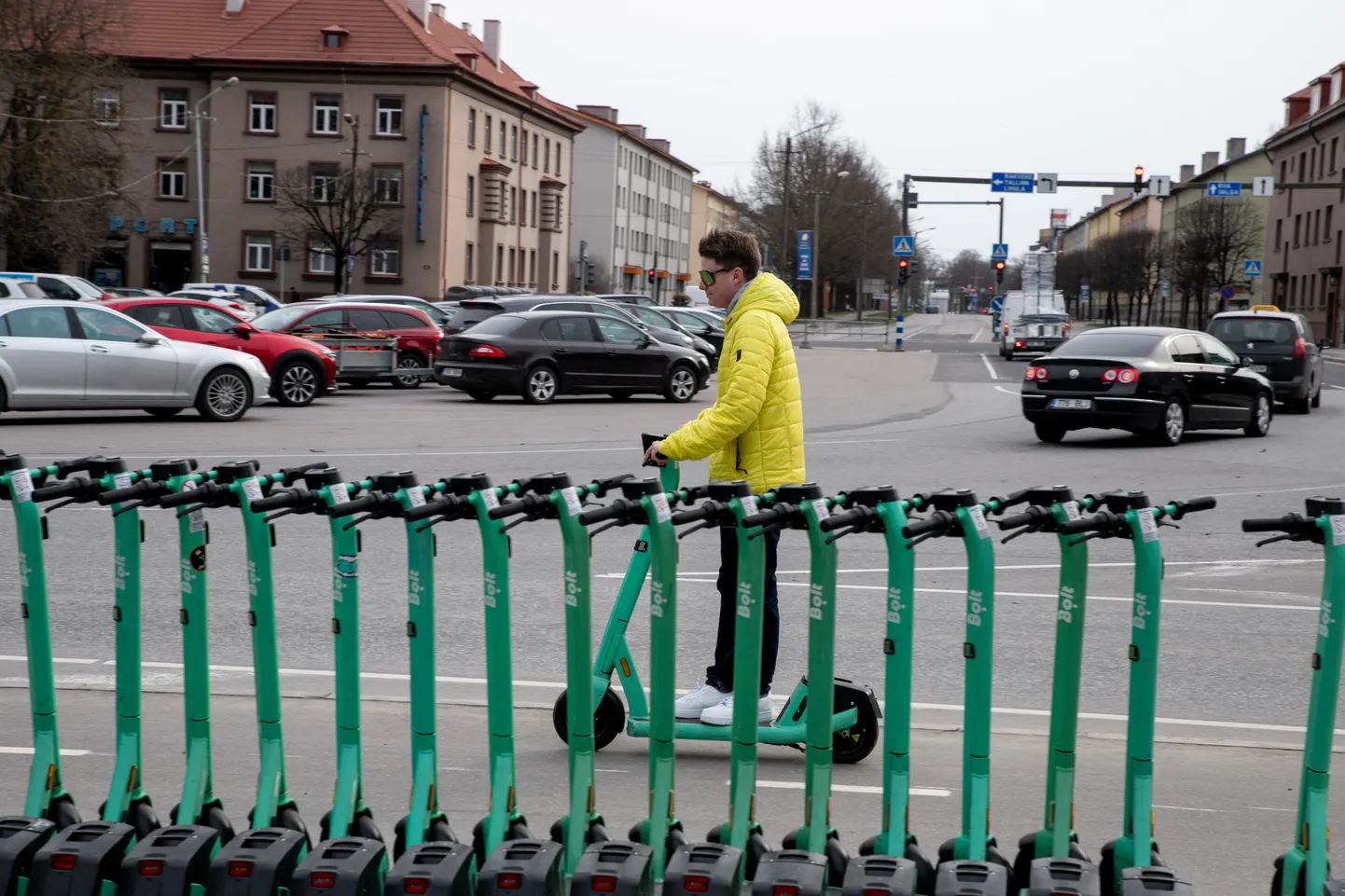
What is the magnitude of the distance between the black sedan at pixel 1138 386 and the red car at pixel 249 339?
413 inches

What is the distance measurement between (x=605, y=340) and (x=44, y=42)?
2899 cm

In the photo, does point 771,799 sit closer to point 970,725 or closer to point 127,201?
point 970,725

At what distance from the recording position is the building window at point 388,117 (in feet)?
204

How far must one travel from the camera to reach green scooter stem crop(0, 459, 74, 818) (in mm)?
4230

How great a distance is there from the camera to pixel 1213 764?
18.4ft

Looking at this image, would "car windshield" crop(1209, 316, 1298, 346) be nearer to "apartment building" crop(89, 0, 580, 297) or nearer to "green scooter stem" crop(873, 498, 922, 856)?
"green scooter stem" crop(873, 498, 922, 856)

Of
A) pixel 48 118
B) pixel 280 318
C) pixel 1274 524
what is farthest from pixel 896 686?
pixel 48 118

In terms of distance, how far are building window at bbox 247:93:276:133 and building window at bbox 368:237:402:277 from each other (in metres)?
6.54

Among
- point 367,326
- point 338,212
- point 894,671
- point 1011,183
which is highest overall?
point 1011,183

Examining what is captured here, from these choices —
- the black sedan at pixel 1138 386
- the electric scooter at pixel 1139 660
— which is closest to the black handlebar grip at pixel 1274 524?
the electric scooter at pixel 1139 660

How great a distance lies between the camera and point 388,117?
2450 inches

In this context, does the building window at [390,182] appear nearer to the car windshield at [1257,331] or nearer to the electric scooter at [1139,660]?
the car windshield at [1257,331]

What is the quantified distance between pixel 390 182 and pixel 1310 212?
4379cm

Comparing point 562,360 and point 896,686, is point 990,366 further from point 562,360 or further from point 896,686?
point 896,686
